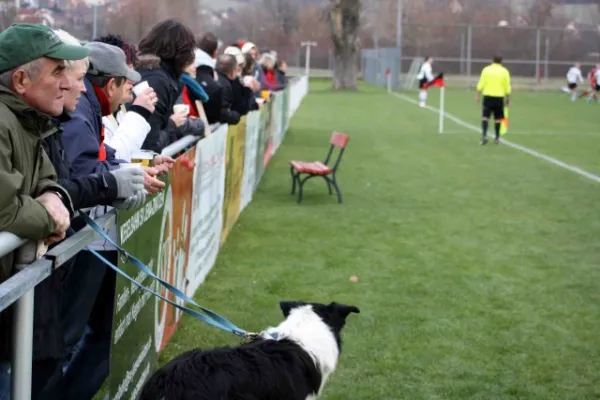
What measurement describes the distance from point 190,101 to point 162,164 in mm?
3546

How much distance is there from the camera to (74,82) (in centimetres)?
342

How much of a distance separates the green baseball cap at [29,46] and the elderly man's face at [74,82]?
0.13 meters

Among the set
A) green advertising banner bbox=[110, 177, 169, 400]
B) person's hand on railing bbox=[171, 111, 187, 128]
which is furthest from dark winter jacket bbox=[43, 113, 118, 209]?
person's hand on railing bbox=[171, 111, 187, 128]

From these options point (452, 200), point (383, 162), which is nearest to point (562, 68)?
point (383, 162)

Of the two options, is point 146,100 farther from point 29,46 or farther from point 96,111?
point 29,46

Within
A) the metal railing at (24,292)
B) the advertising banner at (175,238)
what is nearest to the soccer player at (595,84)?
the advertising banner at (175,238)

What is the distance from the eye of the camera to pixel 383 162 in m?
18.2

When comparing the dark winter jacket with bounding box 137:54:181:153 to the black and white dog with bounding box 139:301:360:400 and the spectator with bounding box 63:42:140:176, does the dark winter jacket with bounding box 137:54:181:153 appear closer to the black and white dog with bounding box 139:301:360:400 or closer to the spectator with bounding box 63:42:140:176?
the spectator with bounding box 63:42:140:176

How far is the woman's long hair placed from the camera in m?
6.46

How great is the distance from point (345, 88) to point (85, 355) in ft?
161

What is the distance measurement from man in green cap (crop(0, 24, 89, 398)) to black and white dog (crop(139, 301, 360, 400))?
19.5 inches

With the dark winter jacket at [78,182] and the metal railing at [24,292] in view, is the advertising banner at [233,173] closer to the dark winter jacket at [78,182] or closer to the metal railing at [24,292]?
the dark winter jacket at [78,182]

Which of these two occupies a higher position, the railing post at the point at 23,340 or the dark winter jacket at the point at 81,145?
the dark winter jacket at the point at 81,145

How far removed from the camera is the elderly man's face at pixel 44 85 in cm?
320
